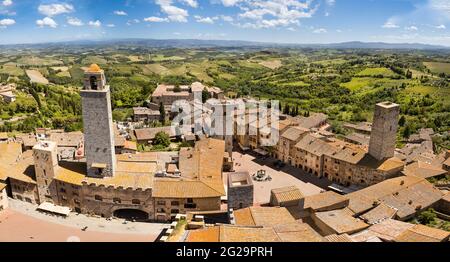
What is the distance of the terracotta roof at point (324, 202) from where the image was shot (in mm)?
42781

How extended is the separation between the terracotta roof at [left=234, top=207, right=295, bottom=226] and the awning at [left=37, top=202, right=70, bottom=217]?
22.2m

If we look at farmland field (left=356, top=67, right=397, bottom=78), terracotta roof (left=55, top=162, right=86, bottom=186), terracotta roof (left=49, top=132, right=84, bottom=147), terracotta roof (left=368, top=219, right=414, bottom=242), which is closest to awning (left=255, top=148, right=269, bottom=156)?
terracotta roof (left=368, top=219, right=414, bottom=242)

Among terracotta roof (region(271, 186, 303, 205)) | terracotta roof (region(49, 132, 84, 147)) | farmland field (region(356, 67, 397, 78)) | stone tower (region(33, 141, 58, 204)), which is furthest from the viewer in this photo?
farmland field (region(356, 67, 397, 78))

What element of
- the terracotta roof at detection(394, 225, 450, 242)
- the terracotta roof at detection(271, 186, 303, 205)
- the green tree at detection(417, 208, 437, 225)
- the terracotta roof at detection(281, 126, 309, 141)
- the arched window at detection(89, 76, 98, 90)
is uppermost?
the arched window at detection(89, 76, 98, 90)

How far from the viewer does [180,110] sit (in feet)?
320

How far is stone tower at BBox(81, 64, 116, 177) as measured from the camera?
146 ft

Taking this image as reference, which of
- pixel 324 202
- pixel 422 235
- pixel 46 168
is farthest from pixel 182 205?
pixel 422 235

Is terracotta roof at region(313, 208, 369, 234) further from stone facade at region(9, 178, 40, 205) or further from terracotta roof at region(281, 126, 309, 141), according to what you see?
stone facade at region(9, 178, 40, 205)

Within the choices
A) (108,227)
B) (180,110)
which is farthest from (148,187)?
(180,110)

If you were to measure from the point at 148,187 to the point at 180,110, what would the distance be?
178ft

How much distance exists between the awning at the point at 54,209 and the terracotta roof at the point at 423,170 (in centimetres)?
4780
